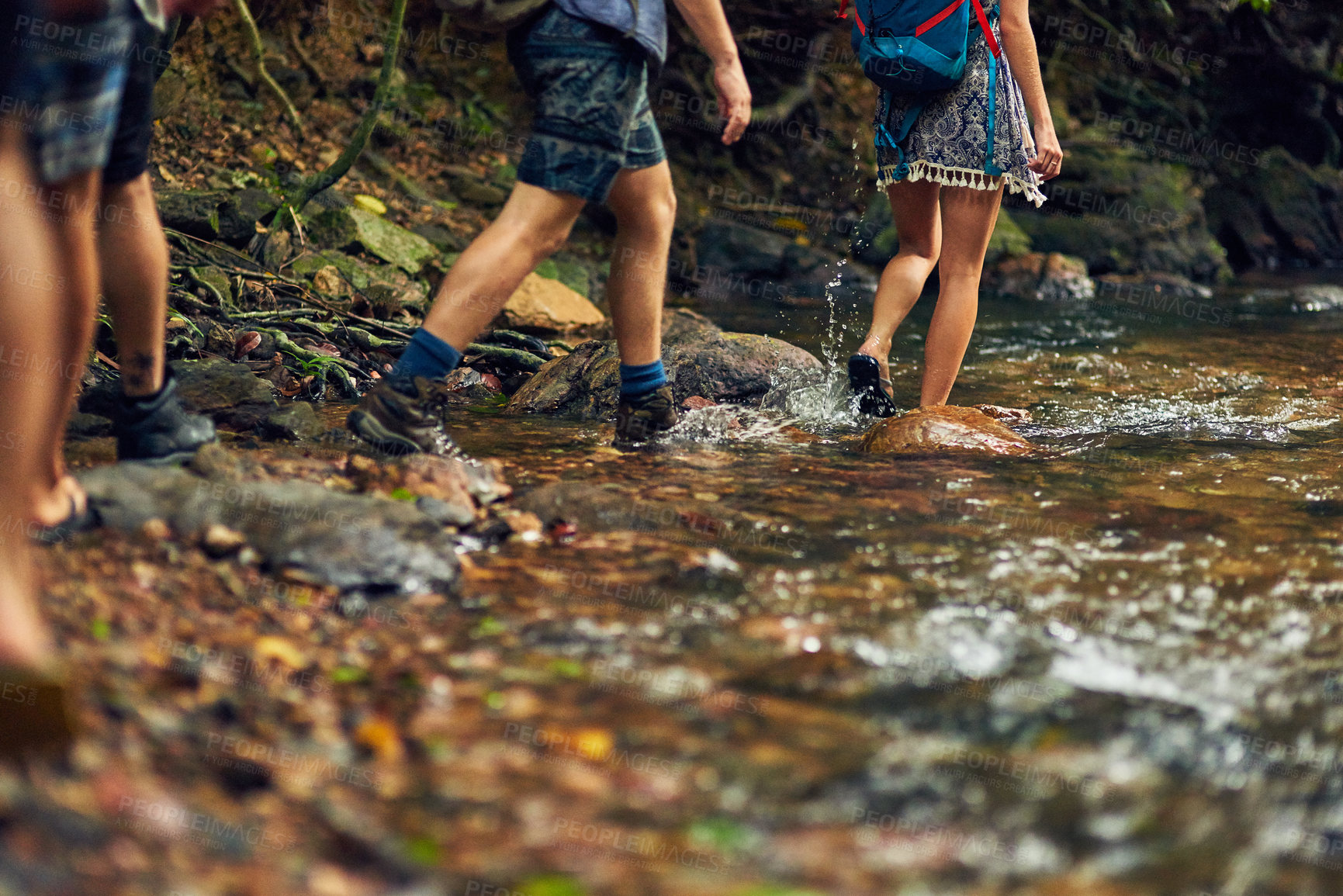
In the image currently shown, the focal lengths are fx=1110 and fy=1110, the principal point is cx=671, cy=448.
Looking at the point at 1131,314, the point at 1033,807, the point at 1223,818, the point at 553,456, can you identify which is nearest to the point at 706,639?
the point at 1033,807

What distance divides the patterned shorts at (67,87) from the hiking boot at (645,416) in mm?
1937

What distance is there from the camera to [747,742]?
69.7 inches

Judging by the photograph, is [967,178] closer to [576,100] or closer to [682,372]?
[682,372]

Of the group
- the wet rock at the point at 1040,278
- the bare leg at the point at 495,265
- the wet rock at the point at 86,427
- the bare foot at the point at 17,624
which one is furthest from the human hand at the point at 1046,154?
the wet rock at the point at 1040,278

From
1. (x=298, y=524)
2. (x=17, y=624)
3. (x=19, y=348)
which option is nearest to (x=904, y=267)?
(x=298, y=524)

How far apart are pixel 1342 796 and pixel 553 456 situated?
2.34 metres

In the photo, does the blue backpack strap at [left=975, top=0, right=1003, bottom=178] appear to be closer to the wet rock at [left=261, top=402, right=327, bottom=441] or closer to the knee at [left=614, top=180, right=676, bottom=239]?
the knee at [left=614, top=180, right=676, bottom=239]

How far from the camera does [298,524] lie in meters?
2.39

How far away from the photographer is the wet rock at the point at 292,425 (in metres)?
3.39

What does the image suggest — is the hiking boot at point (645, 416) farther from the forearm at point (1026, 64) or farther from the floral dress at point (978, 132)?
the forearm at point (1026, 64)

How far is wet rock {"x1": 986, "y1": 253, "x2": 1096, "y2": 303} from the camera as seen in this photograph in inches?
377

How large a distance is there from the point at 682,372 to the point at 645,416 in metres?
1.06

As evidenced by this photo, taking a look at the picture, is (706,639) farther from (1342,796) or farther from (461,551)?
(1342,796)

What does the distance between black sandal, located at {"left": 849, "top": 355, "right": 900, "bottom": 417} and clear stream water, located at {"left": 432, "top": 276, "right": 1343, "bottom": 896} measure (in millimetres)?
503
